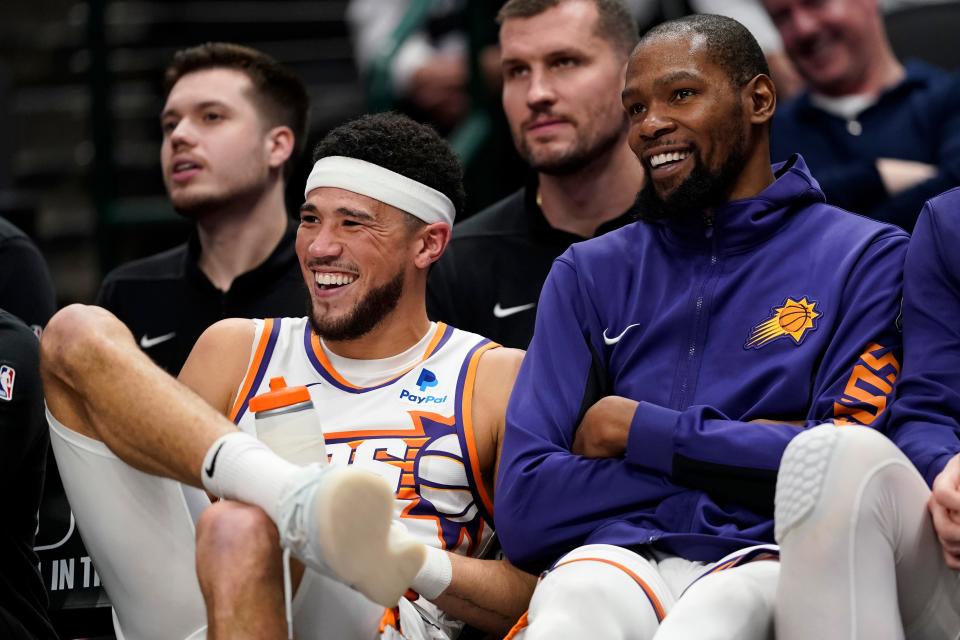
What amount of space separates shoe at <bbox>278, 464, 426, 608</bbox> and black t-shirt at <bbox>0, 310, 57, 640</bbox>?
777mm

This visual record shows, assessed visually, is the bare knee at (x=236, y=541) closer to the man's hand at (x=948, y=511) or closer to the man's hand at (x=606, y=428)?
the man's hand at (x=606, y=428)

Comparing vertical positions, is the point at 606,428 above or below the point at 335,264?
below

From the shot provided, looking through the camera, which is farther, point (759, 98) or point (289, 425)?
point (759, 98)

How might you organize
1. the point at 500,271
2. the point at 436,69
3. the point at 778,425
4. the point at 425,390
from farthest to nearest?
1. the point at 436,69
2. the point at 500,271
3. the point at 425,390
4. the point at 778,425

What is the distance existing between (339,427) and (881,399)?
1064 millimetres

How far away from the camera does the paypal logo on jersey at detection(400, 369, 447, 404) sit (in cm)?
301

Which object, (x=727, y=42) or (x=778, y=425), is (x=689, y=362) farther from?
(x=727, y=42)

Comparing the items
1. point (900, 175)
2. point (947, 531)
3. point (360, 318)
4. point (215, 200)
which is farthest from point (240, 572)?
point (900, 175)

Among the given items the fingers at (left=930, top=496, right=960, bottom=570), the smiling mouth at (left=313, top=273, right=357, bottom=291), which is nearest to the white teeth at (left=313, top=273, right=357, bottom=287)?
the smiling mouth at (left=313, top=273, right=357, bottom=291)

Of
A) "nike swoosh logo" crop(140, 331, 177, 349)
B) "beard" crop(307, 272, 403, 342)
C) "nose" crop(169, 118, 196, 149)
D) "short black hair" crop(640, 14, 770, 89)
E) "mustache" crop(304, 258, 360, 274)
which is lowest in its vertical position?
"nike swoosh logo" crop(140, 331, 177, 349)

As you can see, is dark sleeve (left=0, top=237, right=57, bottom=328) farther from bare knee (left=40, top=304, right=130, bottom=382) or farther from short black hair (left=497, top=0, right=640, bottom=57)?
short black hair (left=497, top=0, right=640, bottom=57)

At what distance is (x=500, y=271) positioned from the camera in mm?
3854

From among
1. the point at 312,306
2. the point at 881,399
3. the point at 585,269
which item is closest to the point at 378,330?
the point at 312,306

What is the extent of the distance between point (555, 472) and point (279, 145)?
6.77ft
